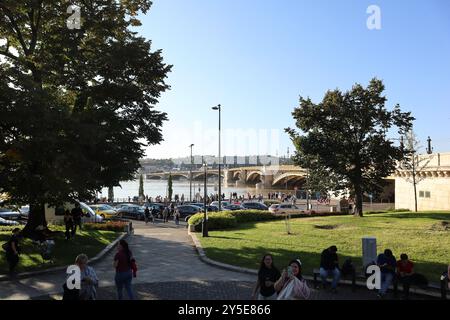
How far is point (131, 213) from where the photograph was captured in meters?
41.3

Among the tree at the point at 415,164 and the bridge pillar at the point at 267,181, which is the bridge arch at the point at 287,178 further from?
the tree at the point at 415,164

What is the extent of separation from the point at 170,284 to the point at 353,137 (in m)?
22.8

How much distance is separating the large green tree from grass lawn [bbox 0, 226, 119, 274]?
1874mm

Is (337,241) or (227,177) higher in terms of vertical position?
(227,177)

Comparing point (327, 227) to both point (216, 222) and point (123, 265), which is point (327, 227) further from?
point (123, 265)

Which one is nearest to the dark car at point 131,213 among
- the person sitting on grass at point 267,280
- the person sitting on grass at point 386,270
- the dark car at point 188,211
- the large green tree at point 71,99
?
the dark car at point 188,211

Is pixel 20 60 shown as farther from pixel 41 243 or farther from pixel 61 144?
pixel 41 243

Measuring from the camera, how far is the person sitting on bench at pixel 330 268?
12.2 meters

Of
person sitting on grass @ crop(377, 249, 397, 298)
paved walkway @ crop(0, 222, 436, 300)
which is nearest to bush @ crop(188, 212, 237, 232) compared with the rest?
paved walkway @ crop(0, 222, 436, 300)

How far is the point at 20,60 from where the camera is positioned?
1952 cm

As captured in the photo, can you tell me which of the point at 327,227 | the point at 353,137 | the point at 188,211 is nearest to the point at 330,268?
the point at 327,227

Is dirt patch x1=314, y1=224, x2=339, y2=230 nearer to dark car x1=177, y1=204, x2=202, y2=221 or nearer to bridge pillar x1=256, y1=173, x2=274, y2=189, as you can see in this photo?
dark car x1=177, y1=204, x2=202, y2=221

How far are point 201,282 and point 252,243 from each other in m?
7.74

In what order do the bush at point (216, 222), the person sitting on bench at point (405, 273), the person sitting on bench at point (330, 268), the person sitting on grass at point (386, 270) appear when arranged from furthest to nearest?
the bush at point (216, 222) < the person sitting on bench at point (330, 268) < the person sitting on grass at point (386, 270) < the person sitting on bench at point (405, 273)
